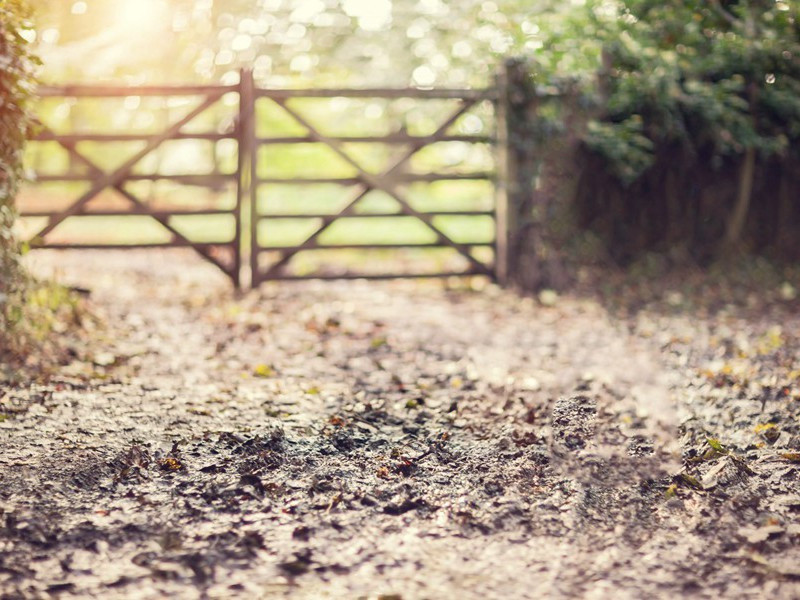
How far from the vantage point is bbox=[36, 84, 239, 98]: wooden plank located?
23.6 feet

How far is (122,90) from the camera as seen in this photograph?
7.35 m

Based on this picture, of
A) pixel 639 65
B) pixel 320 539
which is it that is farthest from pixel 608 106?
pixel 320 539

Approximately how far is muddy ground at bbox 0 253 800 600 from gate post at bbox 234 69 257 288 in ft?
4.59

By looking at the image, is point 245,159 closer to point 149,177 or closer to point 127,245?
point 149,177

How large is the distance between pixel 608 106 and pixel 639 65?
17.7 inches

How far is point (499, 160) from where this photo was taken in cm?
804

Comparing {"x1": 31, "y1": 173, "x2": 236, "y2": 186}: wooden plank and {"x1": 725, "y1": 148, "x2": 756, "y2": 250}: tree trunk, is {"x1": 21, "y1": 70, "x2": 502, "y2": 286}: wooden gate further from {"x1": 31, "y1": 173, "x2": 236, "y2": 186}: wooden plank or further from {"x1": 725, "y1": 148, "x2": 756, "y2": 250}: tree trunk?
{"x1": 725, "y1": 148, "x2": 756, "y2": 250}: tree trunk

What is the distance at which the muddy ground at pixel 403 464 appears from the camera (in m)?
2.75

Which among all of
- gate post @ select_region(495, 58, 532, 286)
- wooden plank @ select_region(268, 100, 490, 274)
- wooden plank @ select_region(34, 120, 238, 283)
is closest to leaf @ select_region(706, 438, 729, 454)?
gate post @ select_region(495, 58, 532, 286)

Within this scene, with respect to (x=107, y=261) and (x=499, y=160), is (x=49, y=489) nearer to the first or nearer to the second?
(x=499, y=160)

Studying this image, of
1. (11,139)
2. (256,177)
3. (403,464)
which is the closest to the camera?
(403,464)

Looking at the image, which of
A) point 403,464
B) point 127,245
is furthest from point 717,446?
point 127,245

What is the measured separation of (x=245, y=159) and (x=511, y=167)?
236cm

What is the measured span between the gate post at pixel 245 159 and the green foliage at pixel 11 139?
101 inches
